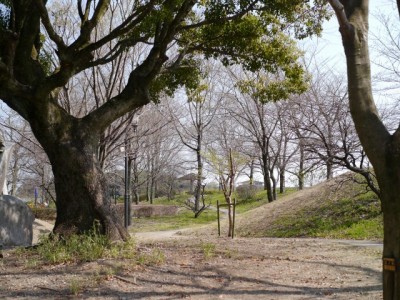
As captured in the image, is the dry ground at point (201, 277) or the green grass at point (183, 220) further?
the green grass at point (183, 220)

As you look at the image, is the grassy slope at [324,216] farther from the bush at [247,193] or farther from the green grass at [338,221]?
the bush at [247,193]

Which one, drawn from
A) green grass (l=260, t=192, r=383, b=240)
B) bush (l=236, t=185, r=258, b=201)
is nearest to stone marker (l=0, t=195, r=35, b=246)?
green grass (l=260, t=192, r=383, b=240)

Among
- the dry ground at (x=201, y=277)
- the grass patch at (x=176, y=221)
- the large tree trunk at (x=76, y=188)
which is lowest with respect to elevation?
the grass patch at (x=176, y=221)

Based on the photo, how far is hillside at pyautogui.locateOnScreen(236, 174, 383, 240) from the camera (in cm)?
1300

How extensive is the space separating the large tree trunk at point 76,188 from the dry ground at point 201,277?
88cm

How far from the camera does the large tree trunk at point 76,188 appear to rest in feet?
25.0

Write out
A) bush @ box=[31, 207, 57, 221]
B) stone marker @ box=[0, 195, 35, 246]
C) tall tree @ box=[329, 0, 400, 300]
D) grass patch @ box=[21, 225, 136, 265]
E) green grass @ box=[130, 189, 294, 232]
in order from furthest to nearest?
bush @ box=[31, 207, 57, 221] < green grass @ box=[130, 189, 294, 232] < stone marker @ box=[0, 195, 35, 246] < grass patch @ box=[21, 225, 136, 265] < tall tree @ box=[329, 0, 400, 300]

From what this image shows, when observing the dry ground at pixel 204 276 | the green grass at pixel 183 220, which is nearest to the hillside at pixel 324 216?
the green grass at pixel 183 220

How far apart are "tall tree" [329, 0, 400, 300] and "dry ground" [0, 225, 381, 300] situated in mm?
1996

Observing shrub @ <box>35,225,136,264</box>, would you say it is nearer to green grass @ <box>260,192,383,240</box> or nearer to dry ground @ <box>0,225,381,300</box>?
dry ground @ <box>0,225,381,300</box>

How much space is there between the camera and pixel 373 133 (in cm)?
381

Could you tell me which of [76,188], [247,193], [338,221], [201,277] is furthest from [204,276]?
[247,193]

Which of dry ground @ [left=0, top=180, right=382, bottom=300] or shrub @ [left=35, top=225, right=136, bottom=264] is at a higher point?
shrub @ [left=35, top=225, right=136, bottom=264]

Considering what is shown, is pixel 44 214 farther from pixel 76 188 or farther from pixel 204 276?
pixel 204 276
